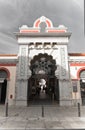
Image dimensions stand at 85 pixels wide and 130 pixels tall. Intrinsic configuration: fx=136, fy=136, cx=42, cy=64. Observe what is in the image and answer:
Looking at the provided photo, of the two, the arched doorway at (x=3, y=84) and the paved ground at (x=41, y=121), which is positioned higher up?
the arched doorway at (x=3, y=84)

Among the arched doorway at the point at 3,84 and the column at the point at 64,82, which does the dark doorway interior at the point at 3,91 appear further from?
the column at the point at 64,82

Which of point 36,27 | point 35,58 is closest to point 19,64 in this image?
point 35,58

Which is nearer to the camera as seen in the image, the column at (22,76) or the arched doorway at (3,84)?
the column at (22,76)

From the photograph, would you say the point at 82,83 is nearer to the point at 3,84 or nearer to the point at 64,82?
the point at 64,82

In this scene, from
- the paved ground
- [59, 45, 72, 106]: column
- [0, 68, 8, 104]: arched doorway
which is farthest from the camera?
[0, 68, 8, 104]: arched doorway

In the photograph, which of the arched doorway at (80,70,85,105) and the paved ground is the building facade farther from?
the paved ground

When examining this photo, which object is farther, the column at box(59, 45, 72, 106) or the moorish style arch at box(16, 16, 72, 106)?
the moorish style arch at box(16, 16, 72, 106)

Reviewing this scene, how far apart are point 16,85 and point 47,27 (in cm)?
864

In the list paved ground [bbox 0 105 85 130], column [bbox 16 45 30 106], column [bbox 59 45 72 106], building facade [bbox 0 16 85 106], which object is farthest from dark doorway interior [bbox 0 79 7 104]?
paved ground [bbox 0 105 85 130]

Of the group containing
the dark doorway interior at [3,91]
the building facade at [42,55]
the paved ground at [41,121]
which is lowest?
the paved ground at [41,121]

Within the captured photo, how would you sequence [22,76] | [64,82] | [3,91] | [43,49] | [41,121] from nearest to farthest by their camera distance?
1. [41,121]
2. [64,82]
3. [22,76]
4. [43,49]
5. [3,91]

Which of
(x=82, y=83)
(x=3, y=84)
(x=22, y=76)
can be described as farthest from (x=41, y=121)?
(x=3, y=84)

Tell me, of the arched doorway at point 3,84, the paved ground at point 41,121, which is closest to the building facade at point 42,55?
the arched doorway at point 3,84

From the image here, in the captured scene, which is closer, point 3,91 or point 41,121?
point 41,121
